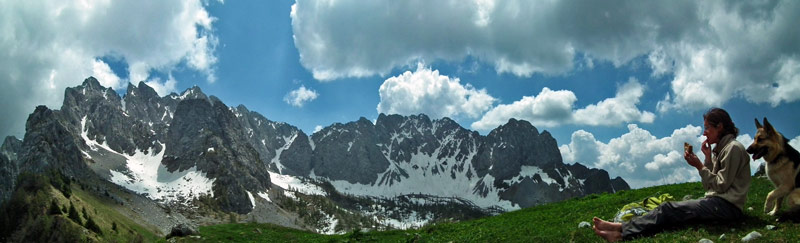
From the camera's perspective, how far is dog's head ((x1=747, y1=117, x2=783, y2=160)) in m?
11.8

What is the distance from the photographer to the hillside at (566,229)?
11.1 meters

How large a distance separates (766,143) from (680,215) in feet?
9.80

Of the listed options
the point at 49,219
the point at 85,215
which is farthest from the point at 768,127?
the point at 85,215

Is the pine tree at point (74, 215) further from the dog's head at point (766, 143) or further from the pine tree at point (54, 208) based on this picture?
the dog's head at point (766, 143)

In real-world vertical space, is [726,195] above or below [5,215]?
below

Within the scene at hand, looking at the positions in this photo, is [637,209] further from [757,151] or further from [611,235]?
[757,151]

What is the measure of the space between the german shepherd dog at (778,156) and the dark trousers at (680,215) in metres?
1.24

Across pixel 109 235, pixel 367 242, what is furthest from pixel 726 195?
pixel 109 235

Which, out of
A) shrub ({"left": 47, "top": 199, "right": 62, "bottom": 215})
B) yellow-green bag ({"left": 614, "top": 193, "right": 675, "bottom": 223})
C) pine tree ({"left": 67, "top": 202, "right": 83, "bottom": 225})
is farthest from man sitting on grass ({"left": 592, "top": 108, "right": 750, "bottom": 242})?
shrub ({"left": 47, "top": 199, "right": 62, "bottom": 215})

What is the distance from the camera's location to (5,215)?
13288 centimetres

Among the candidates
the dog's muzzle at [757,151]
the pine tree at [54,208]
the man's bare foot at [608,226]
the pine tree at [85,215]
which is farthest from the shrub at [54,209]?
the dog's muzzle at [757,151]

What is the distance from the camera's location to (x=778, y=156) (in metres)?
11.9

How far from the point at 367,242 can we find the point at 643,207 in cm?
1458

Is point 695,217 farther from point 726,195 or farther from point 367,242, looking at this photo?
point 367,242
